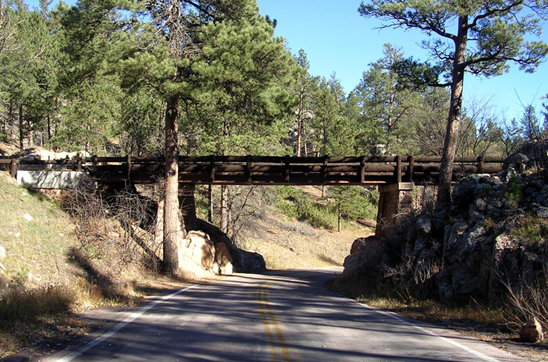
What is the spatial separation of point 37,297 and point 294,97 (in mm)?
12064

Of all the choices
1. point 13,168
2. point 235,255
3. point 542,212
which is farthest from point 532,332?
point 235,255

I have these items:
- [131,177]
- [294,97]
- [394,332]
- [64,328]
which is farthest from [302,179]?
[64,328]

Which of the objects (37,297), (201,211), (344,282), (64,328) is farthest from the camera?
(201,211)

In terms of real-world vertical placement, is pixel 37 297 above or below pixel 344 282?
above

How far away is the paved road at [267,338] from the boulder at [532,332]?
2.73 ft

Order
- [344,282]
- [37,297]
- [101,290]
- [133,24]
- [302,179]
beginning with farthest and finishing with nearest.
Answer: [302,179] → [344,282] → [133,24] → [101,290] → [37,297]

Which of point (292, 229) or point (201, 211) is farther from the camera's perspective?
point (292, 229)

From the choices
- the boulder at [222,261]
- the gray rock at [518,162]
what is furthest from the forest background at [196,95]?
the boulder at [222,261]

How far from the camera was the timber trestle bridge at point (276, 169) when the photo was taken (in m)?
18.8

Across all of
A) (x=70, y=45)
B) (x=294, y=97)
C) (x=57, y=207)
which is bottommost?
(x=57, y=207)

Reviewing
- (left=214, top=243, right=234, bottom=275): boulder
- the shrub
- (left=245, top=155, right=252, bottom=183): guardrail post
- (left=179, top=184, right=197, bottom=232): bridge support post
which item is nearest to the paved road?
the shrub

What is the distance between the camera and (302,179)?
19406 mm

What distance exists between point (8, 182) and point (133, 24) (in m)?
8.05

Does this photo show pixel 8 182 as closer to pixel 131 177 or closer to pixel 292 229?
pixel 131 177
